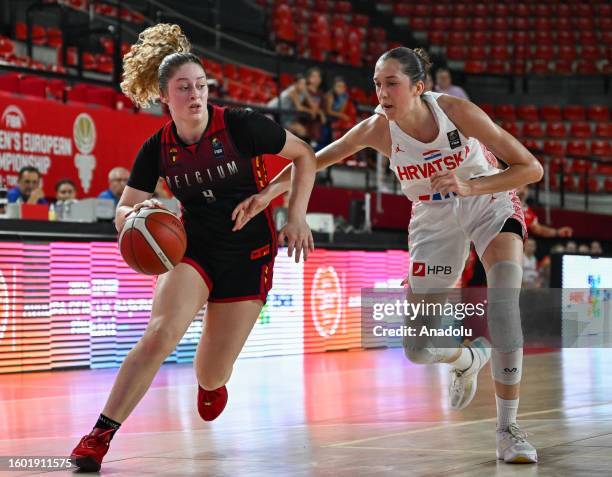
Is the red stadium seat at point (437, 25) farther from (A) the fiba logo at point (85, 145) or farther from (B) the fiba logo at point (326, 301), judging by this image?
(A) the fiba logo at point (85, 145)

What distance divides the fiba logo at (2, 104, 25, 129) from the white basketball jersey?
7.17 metres

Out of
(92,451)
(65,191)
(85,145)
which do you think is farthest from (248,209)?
(85,145)

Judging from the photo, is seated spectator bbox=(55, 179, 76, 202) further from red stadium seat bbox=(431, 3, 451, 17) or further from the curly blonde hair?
red stadium seat bbox=(431, 3, 451, 17)

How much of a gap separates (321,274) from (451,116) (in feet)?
24.3

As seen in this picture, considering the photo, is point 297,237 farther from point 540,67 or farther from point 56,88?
point 540,67

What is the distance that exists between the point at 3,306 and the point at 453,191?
5831 mm

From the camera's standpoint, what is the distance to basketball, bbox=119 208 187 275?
493cm

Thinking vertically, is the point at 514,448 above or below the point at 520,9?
below

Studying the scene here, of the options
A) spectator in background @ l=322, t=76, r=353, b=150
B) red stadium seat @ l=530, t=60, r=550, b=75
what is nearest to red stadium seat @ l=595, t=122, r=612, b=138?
red stadium seat @ l=530, t=60, r=550, b=75

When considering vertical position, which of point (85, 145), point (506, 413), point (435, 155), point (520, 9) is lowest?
point (506, 413)

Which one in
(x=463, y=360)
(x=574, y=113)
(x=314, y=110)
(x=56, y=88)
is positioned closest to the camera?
(x=463, y=360)

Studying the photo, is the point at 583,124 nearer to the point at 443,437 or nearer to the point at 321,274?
the point at 321,274

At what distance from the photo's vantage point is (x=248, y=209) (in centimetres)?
518

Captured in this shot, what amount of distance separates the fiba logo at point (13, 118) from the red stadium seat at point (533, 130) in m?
14.2
